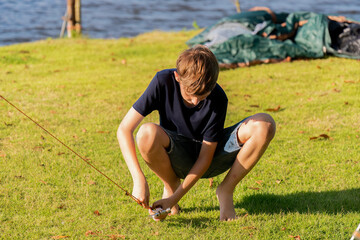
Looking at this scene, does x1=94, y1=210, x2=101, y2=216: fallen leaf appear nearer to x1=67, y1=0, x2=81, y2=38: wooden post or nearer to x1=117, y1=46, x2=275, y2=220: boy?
x1=117, y1=46, x2=275, y2=220: boy

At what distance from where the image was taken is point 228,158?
131 inches

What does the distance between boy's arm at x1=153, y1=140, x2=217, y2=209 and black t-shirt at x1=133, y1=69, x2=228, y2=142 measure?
56 millimetres

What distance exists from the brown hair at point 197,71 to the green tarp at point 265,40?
471 centimetres

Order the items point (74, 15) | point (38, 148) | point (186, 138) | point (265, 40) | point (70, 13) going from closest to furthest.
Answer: point (186, 138) → point (38, 148) → point (265, 40) → point (70, 13) → point (74, 15)

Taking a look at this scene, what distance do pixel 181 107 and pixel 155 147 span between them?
1.01 feet

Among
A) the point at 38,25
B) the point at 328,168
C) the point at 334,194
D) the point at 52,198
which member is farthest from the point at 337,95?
the point at 38,25

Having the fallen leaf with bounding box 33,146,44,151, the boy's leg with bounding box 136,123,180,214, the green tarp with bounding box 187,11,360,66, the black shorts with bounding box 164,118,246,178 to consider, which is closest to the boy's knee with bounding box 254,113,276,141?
the black shorts with bounding box 164,118,246,178

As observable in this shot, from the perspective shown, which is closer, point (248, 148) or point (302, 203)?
point (248, 148)

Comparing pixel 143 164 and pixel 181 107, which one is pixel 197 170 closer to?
pixel 181 107

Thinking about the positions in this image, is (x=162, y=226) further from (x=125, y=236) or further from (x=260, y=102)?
(x=260, y=102)

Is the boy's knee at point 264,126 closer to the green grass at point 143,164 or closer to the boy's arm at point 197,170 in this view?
the boy's arm at point 197,170

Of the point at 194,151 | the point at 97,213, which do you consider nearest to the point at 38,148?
the point at 97,213

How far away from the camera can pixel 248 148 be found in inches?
124

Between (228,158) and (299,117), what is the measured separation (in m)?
2.42
